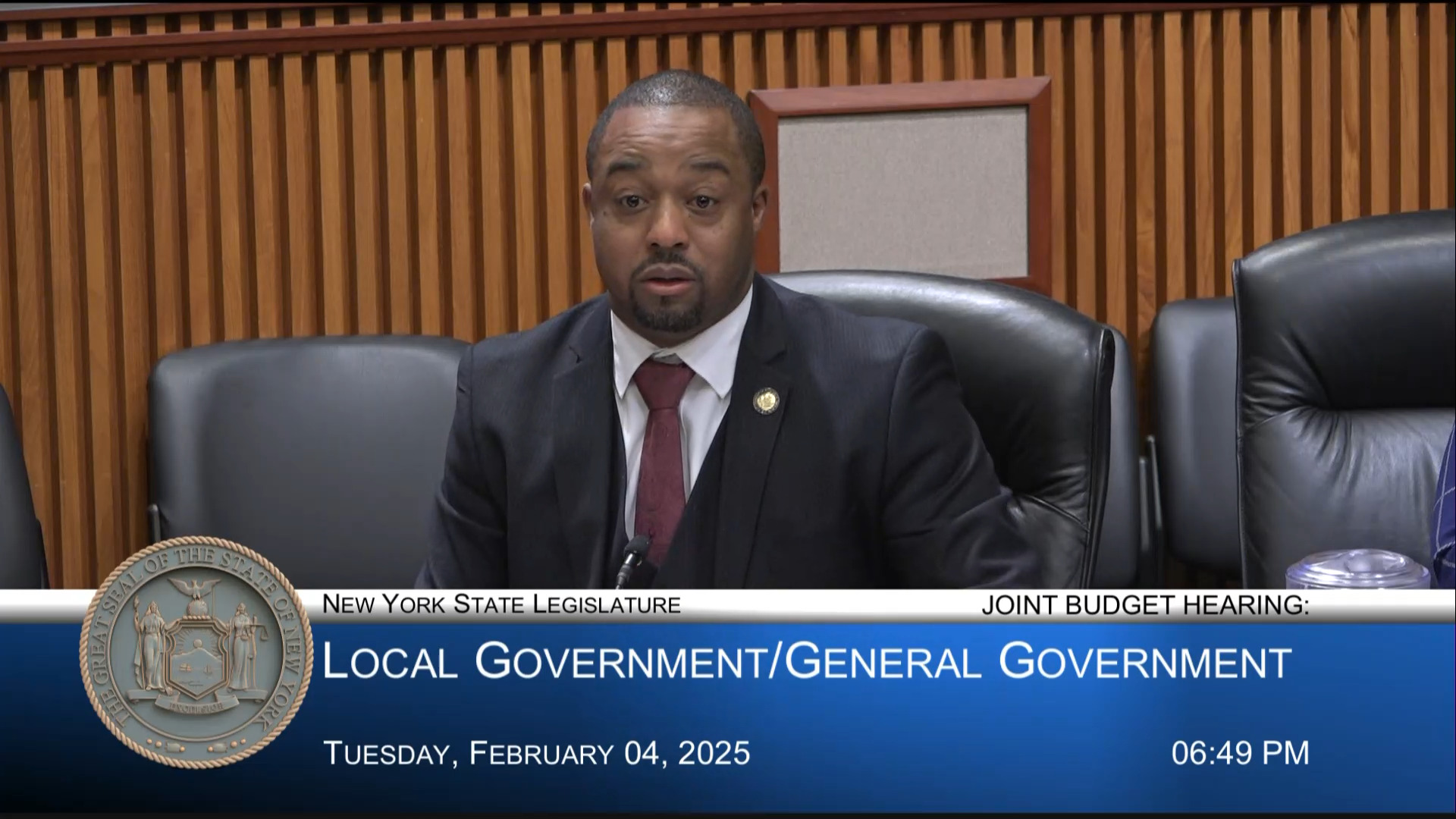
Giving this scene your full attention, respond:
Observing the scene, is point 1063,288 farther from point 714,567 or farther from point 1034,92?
point 714,567

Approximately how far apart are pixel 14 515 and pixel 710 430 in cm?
101

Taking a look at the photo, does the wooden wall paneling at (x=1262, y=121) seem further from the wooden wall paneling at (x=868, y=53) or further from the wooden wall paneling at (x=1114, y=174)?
the wooden wall paneling at (x=868, y=53)

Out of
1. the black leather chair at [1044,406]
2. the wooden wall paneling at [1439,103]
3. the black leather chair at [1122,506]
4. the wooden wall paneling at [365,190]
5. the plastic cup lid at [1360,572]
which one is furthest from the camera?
the wooden wall paneling at [365,190]

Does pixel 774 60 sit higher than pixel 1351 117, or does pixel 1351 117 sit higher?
pixel 774 60

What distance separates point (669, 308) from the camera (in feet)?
4.64

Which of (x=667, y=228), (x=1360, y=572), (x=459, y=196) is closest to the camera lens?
(x=1360, y=572)

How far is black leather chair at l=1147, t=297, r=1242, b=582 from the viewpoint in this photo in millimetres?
2268

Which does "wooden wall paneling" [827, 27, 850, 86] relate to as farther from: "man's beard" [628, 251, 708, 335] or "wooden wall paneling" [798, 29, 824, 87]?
"man's beard" [628, 251, 708, 335]

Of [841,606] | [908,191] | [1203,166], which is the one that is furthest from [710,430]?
[1203,166]

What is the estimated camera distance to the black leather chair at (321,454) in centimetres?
229

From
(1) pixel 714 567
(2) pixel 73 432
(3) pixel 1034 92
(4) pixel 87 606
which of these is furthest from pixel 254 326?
(4) pixel 87 606

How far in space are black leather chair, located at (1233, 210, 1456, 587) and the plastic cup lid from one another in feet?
2.15

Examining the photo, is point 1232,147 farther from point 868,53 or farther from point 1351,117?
point 868,53

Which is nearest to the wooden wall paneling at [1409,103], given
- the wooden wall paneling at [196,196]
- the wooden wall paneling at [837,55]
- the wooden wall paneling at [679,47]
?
the wooden wall paneling at [837,55]
